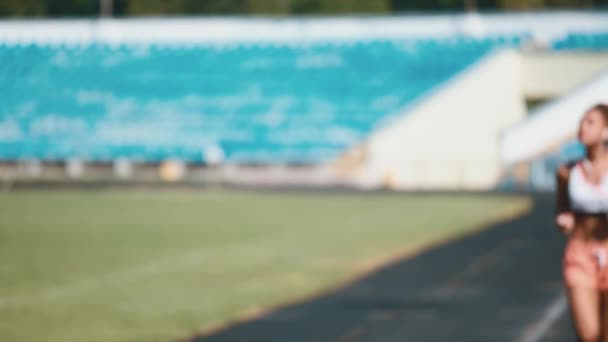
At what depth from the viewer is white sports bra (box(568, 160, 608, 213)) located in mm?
8203

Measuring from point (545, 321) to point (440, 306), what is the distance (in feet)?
5.25

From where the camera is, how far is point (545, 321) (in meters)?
14.3

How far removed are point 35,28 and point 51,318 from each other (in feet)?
28.9

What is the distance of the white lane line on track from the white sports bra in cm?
480

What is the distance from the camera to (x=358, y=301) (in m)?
16.3

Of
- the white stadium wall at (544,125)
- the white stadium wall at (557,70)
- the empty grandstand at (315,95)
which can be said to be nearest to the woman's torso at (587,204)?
the empty grandstand at (315,95)

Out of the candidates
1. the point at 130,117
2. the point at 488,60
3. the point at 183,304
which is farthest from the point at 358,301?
the point at 488,60

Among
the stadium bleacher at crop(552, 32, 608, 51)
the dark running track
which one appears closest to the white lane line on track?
the dark running track

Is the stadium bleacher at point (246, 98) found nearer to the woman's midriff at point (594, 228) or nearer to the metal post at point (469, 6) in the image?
the metal post at point (469, 6)

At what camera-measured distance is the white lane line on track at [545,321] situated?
1308cm

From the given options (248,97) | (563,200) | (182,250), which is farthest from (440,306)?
(248,97)

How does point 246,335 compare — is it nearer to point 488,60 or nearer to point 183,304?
point 183,304

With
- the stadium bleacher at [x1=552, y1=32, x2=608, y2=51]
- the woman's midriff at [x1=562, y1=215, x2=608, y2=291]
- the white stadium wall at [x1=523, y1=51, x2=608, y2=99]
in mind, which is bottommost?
the white stadium wall at [x1=523, y1=51, x2=608, y2=99]

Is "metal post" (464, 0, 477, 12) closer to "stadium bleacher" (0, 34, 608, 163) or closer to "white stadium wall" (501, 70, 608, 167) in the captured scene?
"stadium bleacher" (0, 34, 608, 163)
